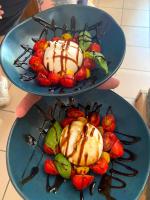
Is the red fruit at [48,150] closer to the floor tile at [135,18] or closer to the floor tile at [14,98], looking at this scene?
the floor tile at [14,98]

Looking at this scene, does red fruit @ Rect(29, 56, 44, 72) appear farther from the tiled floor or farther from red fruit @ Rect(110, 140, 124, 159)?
the tiled floor

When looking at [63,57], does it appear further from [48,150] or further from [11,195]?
[11,195]

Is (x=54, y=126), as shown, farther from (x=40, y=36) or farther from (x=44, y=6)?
(x=44, y=6)

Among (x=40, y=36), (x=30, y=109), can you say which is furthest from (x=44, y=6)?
(x=30, y=109)

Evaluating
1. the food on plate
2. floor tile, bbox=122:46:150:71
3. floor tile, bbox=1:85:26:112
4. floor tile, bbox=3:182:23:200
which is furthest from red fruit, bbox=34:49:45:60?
floor tile, bbox=122:46:150:71

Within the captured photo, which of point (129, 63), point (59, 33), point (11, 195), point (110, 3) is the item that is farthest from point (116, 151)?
point (110, 3)

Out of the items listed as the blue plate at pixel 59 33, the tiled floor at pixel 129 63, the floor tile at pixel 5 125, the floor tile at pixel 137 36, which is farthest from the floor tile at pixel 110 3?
the blue plate at pixel 59 33
